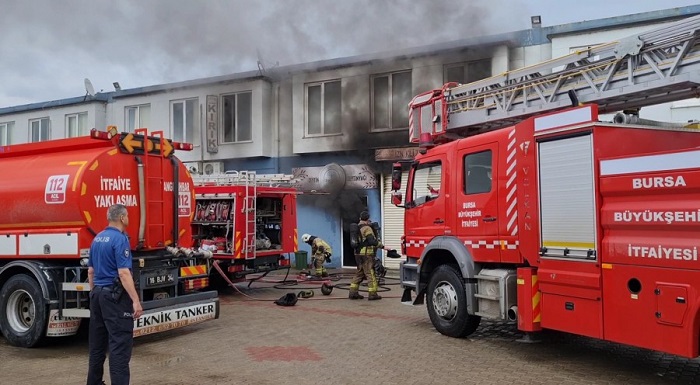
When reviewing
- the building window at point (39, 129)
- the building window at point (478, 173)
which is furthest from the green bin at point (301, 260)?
the building window at point (39, 129)

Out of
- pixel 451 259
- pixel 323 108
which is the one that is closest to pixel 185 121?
pixel 323 108

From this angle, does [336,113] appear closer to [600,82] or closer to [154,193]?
[154,193]

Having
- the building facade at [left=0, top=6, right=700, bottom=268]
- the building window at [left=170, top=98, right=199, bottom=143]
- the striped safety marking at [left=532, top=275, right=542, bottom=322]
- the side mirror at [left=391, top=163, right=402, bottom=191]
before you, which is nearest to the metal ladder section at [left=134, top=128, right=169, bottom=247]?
the side mirror at [left=391, top=163, right=402, bottom=191]

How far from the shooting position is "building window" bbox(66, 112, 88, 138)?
885 inches

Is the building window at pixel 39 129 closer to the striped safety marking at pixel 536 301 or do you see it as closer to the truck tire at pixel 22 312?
the truck tire at pixel 22 312

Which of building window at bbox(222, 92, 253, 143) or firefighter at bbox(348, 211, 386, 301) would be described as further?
building window at bbox(222, 92, 253, 143)

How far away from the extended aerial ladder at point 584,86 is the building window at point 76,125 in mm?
17705

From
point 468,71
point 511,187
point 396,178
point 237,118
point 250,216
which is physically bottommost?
point 250,216

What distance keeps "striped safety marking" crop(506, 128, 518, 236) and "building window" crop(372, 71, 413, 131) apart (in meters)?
9.86

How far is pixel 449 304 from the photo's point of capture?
24.6ft

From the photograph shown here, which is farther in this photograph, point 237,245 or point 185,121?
point 185,121

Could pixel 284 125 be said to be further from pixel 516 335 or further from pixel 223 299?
pixel 516 335

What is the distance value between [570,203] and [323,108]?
12970mm

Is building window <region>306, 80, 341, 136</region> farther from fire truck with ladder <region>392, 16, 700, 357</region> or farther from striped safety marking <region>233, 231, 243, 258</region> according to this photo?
fire truck with ladder <region>392, 16, 700, 357</region>
